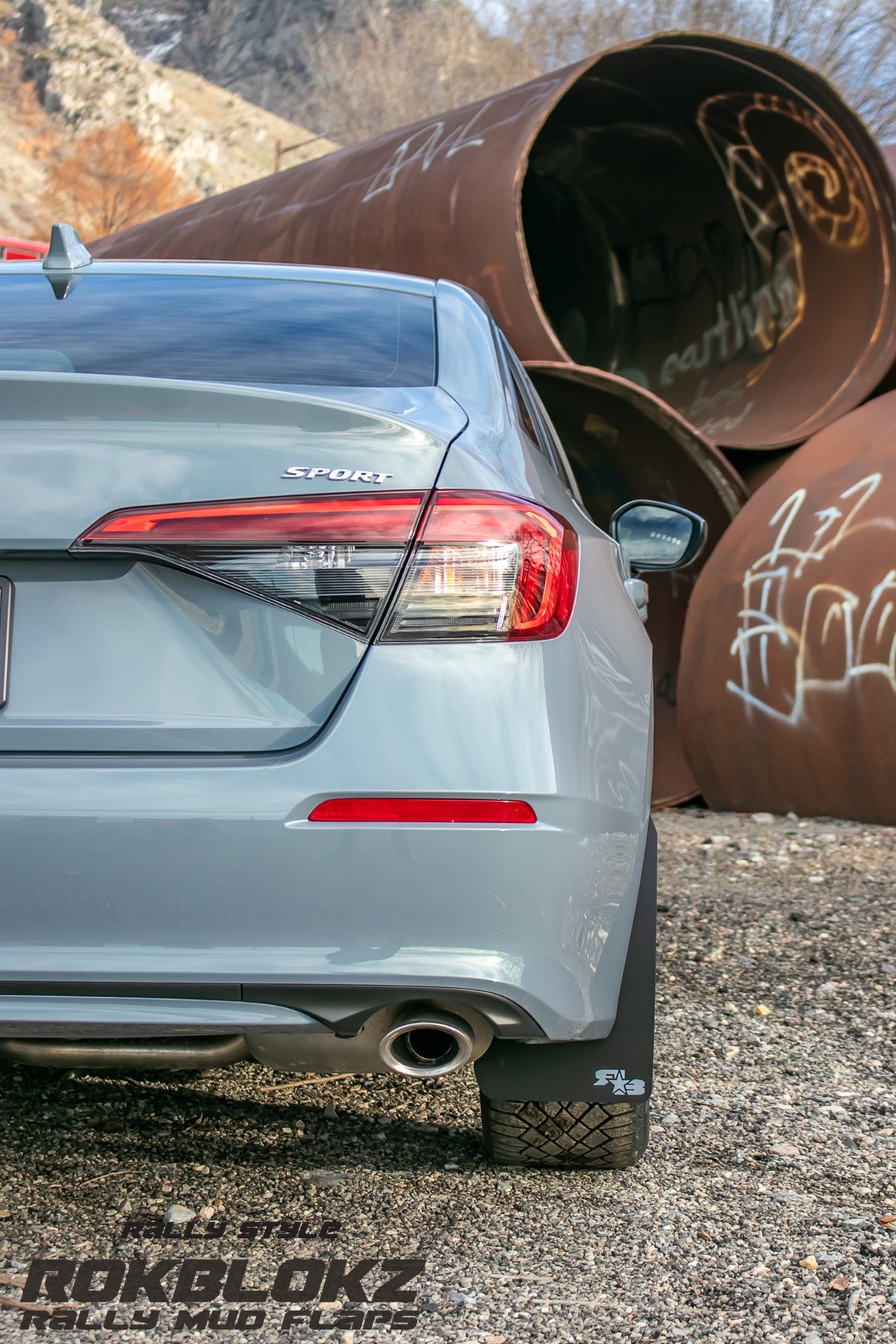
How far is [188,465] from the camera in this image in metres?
1.78

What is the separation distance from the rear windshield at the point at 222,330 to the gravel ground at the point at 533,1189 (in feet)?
4.61

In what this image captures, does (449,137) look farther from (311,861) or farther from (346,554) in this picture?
(311,861)

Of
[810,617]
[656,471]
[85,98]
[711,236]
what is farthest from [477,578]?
[85,98]

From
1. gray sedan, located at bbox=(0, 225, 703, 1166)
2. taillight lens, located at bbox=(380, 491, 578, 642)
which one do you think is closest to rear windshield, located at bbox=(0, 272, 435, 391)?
gray sedan, located at bbox=(0, 225, 703, 1166)

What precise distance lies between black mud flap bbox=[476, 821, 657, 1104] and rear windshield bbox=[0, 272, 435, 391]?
108 cm

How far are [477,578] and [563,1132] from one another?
1.08m

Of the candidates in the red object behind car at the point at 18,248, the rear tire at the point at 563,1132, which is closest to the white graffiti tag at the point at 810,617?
the rear tire at the point at 563,1132

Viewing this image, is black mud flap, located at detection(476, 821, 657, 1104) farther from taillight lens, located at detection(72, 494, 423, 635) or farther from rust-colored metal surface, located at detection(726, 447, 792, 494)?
rust-colored metal surface, located at detection(726, 447, 792, 494)

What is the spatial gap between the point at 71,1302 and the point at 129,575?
111 cm

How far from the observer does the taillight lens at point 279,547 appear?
175 cm

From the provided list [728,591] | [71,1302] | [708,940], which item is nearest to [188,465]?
[71,1302]

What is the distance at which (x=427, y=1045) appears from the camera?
1.97 m

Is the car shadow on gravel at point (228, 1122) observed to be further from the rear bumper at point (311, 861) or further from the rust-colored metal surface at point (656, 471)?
the rust-colored metal surface at point (656, 471)

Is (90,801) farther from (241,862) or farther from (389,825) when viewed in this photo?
(389,825)
